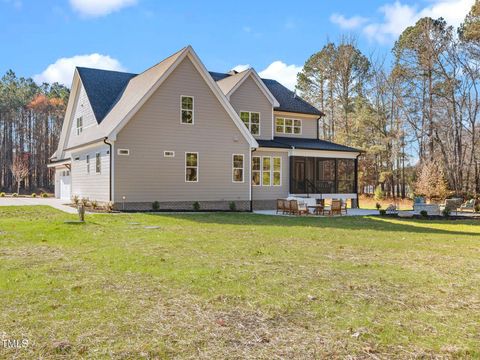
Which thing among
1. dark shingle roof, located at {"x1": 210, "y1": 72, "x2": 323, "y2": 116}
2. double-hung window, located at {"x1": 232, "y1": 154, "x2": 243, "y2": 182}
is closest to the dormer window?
dark shingle roof, located at {"x1": 210, "y1": 72, "x2": 323, "y2": 116}

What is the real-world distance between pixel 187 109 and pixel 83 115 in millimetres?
7596

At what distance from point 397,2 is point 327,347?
25251mm

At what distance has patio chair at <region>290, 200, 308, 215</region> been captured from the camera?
1969 centimetres

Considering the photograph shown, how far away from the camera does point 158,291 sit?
17.8ft

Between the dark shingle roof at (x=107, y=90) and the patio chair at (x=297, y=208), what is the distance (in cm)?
867

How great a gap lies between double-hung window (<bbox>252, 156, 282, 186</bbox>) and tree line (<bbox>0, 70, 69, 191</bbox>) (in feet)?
125

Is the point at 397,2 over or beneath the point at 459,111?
over

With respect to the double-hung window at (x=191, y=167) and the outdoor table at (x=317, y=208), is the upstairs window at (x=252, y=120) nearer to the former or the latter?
the double-hung window at (x=191, y=167)

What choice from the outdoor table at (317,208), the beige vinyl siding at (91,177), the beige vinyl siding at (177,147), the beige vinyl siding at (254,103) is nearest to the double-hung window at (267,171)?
the beige vinyl siding at (177,147)

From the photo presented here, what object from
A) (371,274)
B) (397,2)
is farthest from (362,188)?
(371,274)

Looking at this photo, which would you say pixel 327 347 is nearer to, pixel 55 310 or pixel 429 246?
pixel 55 310

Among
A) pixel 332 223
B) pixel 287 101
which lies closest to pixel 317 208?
pixel 332 223

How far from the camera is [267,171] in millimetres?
23578

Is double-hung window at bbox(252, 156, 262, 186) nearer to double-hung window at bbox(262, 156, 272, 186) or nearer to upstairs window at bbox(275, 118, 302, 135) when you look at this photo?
double-hung window at bbox(262, 156, 272, 186)
